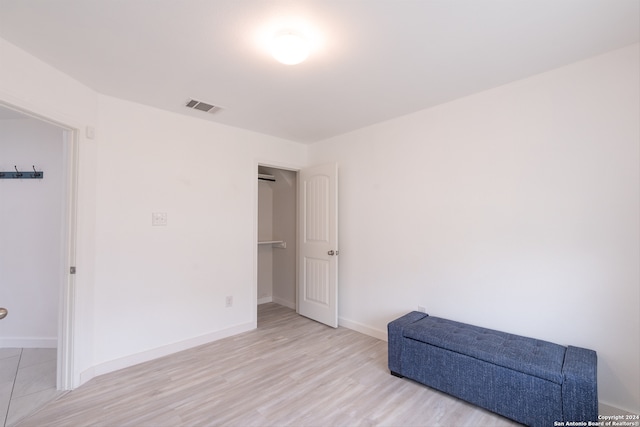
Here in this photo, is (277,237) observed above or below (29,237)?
below

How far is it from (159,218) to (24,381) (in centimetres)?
161

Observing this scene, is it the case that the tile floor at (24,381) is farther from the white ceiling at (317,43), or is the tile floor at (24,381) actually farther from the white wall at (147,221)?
the white ceiling at (317,43)

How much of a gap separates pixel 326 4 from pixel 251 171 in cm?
225

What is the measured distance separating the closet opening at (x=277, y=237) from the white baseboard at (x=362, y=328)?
1.06 m

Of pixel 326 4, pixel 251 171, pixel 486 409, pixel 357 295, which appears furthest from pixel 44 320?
pixel 486 409

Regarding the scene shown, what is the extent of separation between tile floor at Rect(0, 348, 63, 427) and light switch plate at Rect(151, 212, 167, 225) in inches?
57.0

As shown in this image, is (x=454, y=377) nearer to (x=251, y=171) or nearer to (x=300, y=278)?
(x=300, y=278)

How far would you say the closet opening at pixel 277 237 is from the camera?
445 cm

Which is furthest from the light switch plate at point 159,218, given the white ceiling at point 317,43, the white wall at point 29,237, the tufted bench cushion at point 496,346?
the tufted bench cushion at point 496,346

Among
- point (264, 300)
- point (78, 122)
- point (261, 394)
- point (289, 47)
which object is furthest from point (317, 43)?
point (264, 300)

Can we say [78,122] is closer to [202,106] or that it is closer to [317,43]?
[202,106]

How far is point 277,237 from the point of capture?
4.74 metres

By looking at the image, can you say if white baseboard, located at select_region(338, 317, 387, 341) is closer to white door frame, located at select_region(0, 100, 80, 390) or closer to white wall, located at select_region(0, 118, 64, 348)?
white door frame, located at select_region(0, 100, 80, 390)

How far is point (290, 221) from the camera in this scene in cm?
449
